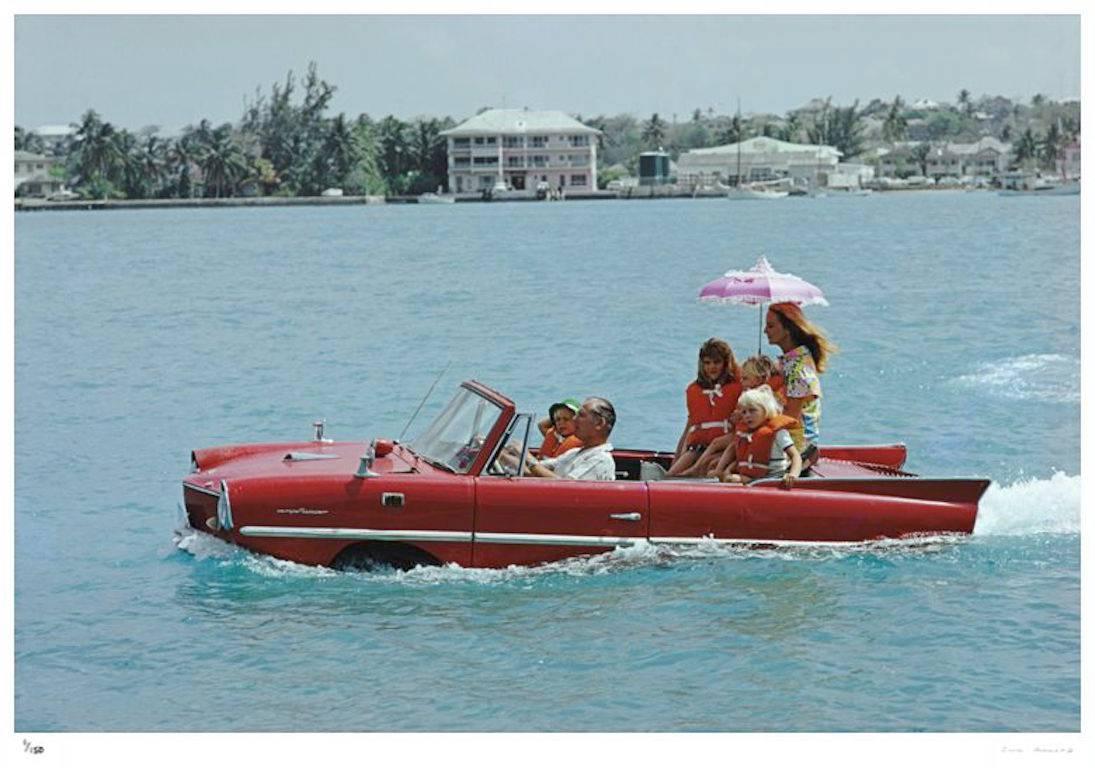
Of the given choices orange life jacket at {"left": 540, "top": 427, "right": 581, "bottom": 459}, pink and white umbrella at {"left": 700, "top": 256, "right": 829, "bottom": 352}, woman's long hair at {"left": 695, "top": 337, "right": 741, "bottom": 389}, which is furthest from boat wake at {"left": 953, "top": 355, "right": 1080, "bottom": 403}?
orange life jacket at {"left": 540, "top": 427, "right": 581, "bottom": 459}

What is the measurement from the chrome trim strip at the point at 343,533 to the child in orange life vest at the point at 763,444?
2.07 meters

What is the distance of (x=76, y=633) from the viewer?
41.9 ft

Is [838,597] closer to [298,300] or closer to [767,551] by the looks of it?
[767,551]

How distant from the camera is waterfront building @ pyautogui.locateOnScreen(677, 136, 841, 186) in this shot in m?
180

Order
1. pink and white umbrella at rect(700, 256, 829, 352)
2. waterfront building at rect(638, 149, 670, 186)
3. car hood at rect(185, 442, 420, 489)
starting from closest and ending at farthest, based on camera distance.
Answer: car hood at rect(185, 442, 420, 489), pink and white umbrella at rect(700, 256, 829, 352), waterfront building at rect(638, 149, 670, 186)

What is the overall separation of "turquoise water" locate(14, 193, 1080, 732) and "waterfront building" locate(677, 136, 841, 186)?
12774 centimetres

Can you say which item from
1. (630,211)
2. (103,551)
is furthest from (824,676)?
(630,211)

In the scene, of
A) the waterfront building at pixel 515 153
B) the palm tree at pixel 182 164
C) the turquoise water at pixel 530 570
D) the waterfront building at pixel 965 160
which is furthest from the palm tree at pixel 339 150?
the turquoise water at pixel 530 570

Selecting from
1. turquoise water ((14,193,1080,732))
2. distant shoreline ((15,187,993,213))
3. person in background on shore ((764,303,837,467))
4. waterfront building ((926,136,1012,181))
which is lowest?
turquoise water ((14,193,1080,732))

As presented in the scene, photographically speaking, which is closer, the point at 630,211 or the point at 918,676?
the point at 918,676

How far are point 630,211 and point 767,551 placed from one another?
391 feet

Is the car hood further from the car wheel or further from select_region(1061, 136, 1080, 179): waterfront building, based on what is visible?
select_region(1061, 136, 1080, 179): waterfront building

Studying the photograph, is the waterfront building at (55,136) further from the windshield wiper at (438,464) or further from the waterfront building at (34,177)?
the windshield wiper at (438,464)

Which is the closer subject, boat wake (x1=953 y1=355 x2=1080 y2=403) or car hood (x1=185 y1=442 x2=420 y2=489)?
car hood (x1=185 y1=442 x2=420 y2=489)
